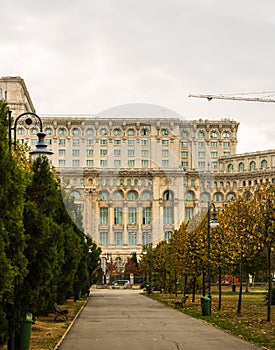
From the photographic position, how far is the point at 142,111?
26.2 m

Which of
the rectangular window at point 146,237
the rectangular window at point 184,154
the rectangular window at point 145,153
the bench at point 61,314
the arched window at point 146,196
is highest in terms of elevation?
the rectangular window at point 184,154

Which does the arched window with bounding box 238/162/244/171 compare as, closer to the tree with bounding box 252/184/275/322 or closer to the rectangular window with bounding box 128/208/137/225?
the rectangular window with bounding box 128/208/137/225

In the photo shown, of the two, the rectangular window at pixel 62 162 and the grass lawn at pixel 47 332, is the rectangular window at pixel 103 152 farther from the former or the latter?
the grass lawn at pixel 47 332

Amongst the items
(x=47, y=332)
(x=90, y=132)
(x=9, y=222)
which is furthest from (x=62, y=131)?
(x=9, y=222)

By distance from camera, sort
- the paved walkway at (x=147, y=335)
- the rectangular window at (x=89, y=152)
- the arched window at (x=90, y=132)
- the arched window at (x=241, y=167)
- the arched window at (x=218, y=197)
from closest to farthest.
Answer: the paved walkway at (x=147, y=335) < the arched window at (x=218, y=197) < the rectangular window at (x=89, y=152) < the arched window at (x=90, y=132) < the arched window at (x=241, y=167)

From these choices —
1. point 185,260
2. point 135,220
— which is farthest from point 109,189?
point 185,260

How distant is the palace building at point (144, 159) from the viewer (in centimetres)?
14750

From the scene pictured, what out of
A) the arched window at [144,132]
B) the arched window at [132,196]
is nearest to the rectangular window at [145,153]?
the arched window at [144,132]

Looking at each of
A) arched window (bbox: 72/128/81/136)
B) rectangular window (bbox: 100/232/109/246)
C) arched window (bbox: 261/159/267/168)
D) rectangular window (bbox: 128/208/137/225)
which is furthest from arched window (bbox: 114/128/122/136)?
arched window (bbox: 261/159/267/168)

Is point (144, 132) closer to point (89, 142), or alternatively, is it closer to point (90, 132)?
point (90, 132)

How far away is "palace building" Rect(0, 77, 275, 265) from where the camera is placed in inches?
5807

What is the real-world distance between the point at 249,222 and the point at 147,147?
145 m

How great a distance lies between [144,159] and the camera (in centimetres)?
16225

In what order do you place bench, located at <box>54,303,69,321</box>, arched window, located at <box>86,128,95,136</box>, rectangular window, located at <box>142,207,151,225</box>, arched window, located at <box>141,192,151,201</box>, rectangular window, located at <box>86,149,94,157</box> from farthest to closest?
arched window, located at <box>86,128,95,136</box>
rectangular window, located at <box>86,149,94,157</box>
arched window, located at <box>141,192,151,201</box>
rectangular window, located at <box>142,207,151,225</box>
bench, located at <box>54,303,69,321</box>
